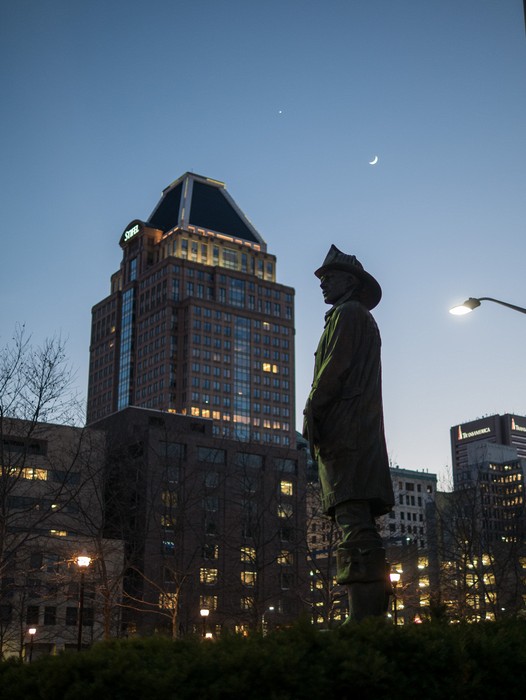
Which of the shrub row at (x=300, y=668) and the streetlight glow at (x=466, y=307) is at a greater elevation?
the streetlight glow at (x=466, y=307)

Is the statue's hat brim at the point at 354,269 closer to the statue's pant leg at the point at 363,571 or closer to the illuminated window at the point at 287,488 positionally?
the statue's pant leg at the point at 363,571

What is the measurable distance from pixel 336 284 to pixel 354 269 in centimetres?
29

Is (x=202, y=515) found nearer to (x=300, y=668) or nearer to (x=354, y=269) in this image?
(x=354, y=269)

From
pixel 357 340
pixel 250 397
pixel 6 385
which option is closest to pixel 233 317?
pixel 250 397

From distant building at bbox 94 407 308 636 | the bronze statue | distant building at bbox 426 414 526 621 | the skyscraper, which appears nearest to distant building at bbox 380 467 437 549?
the skyscraper

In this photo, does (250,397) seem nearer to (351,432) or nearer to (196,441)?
(196,441)

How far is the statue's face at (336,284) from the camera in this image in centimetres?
1039

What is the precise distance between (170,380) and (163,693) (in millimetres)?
182266

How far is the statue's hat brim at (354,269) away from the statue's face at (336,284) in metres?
0.05

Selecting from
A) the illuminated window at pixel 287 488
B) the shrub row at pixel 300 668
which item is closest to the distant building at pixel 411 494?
the illuminated window at pixel 287 488

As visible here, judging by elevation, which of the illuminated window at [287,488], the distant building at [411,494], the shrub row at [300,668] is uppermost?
the distant building at [411,494]

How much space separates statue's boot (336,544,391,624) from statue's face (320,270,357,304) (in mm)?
3074

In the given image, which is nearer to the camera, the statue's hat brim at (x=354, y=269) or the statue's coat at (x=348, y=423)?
the statue's coat at (x=348, y=423)

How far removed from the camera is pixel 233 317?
7613 inches
